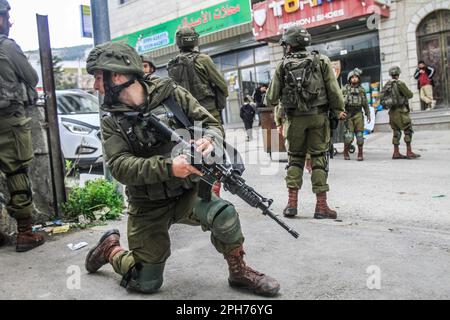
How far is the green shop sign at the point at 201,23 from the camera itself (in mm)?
16469

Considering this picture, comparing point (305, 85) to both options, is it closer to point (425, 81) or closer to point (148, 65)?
point (148, 65)

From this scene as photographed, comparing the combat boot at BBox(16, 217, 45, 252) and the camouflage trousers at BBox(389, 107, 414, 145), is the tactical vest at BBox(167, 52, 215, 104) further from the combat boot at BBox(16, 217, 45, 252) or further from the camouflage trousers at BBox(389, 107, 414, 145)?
the camouflage trousers at BBox(389, 107, 414, 145)

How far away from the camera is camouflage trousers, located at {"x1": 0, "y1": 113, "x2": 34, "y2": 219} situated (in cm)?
360

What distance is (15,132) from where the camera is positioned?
3631mm

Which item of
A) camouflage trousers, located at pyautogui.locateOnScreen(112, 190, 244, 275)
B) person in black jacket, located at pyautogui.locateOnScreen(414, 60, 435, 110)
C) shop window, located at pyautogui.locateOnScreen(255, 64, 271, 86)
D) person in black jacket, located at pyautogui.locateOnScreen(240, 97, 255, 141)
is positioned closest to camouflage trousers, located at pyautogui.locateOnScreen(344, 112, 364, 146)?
person in black jacket, located at pyautogui.locateOnScreen(414, 60, 435, 110)

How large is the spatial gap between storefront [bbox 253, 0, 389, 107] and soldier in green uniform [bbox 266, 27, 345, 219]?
9624 millimetres

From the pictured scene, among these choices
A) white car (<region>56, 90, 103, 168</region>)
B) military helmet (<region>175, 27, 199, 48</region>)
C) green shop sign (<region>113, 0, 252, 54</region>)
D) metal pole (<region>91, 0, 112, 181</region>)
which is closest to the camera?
metal pole (<region>91, 0, 112, 181</region>)

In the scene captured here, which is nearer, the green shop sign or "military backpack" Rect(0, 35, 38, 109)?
"military backpack" Rect(0, 35, 38, 109)

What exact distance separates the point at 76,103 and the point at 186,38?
468 centimetres

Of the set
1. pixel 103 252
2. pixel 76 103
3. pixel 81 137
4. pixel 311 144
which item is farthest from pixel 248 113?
pixel 103 252

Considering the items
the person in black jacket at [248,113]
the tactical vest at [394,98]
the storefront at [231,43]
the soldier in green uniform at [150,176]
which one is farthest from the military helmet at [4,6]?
the storefront at [231,43]

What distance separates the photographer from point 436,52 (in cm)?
1314

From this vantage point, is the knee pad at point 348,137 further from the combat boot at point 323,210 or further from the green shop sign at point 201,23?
the green shop sign at point 201,23
